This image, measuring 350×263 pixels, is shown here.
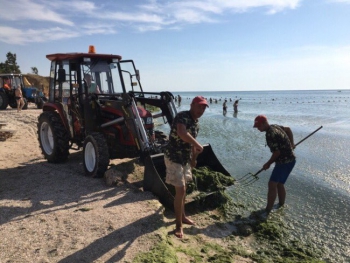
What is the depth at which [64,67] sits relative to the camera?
6.95 meters

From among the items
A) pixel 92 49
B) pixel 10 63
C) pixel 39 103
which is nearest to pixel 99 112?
pixel 92 49

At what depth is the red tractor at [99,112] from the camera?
19.6 ft

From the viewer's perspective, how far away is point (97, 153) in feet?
19.6

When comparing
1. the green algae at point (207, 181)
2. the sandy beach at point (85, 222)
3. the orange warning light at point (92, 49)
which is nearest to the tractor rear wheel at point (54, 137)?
the sandy beach at point (85, 222)

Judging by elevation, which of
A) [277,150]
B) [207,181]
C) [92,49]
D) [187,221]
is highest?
[92,49]

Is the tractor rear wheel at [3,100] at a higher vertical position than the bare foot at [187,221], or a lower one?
higher

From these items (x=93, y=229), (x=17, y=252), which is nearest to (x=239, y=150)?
(x=93, y=229)

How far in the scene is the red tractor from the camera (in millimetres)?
5988

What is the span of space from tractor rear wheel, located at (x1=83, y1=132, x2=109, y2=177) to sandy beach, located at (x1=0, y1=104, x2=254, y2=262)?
19 cm

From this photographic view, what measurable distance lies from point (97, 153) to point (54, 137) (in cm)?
178

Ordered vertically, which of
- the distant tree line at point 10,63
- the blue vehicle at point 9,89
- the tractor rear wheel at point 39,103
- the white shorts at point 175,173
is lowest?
the white shorts at point 175,173

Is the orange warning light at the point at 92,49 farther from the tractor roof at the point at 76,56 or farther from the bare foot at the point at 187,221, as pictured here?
the bare foot at the point at 187,221

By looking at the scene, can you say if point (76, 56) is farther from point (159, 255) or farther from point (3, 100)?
point (3, 100)

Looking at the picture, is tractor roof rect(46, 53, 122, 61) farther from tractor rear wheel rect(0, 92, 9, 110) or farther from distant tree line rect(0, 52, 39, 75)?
distant tree line rect(0, 52, 39, 75)
